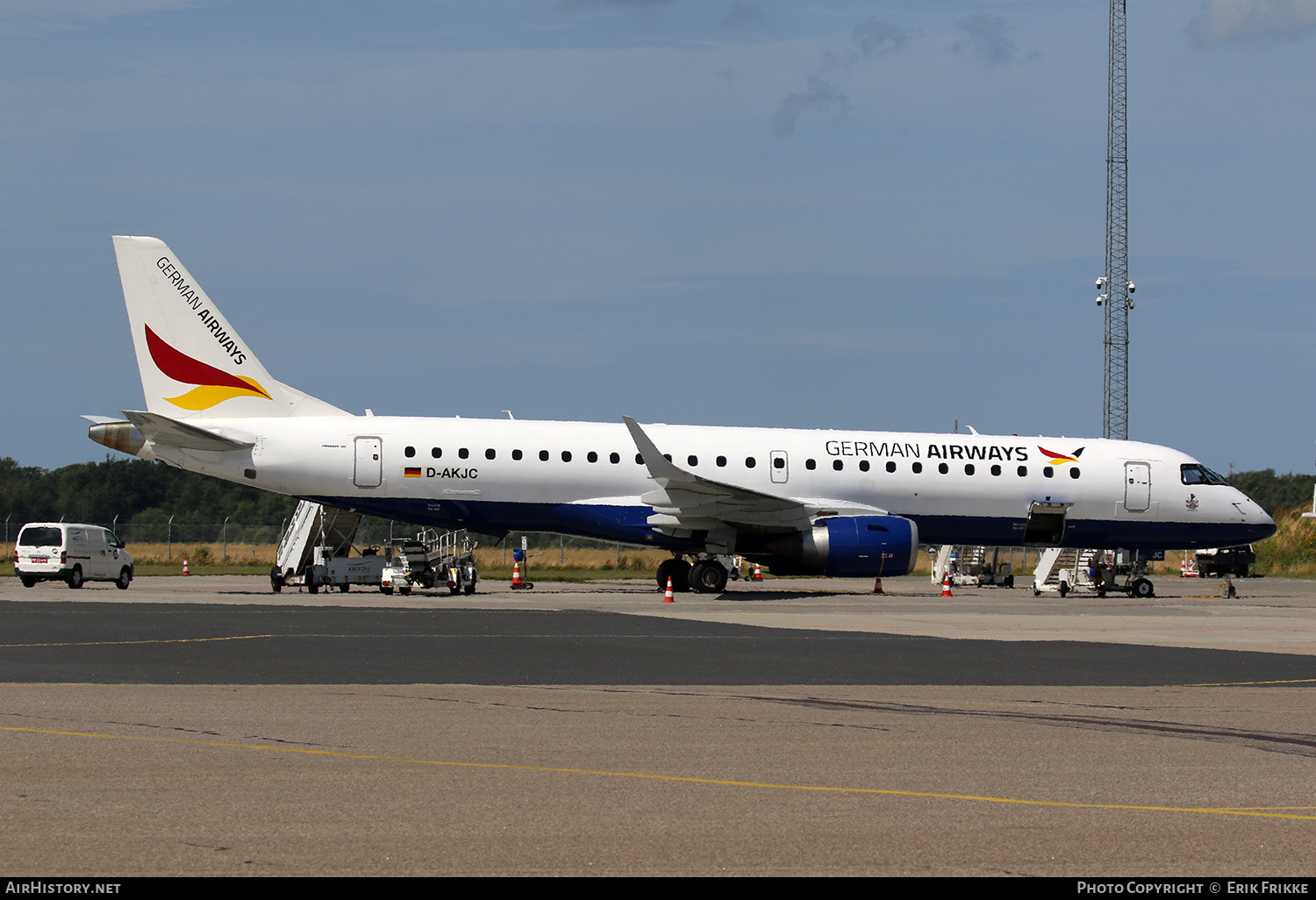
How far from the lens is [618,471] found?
31875mm

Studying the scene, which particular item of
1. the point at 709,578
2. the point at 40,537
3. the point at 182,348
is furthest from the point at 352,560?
the point at 709,578

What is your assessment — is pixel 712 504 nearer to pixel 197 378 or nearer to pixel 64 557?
pixel 197 378

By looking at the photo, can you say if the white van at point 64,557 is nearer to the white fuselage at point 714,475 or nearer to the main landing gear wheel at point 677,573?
the white fuselage at point 714,475

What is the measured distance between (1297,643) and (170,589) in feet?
79.7

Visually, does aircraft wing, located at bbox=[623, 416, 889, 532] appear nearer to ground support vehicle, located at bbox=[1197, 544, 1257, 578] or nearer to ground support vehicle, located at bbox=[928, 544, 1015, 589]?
ground support vehicle, located at bbox=[928, 544, 1015, 589]

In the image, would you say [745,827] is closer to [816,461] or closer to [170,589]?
[816,461]

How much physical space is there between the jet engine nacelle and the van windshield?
59.9ft

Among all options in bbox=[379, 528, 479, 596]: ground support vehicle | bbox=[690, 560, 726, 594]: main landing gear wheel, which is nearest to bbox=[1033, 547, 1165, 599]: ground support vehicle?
bbox=[690, 560, 726, 594]: main landing gear wheel

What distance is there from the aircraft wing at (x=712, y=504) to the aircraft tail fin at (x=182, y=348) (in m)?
8.54

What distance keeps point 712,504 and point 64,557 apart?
15988 millimetres

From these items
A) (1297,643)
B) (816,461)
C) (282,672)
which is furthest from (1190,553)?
(282,672)

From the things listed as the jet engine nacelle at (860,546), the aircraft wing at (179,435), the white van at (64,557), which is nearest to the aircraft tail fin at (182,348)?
the aircraft wing at (179,435)

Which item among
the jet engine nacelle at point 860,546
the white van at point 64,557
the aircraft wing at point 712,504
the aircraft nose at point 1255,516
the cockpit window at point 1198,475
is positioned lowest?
the white van at point 64,557

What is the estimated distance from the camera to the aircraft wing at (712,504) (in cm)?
2995
